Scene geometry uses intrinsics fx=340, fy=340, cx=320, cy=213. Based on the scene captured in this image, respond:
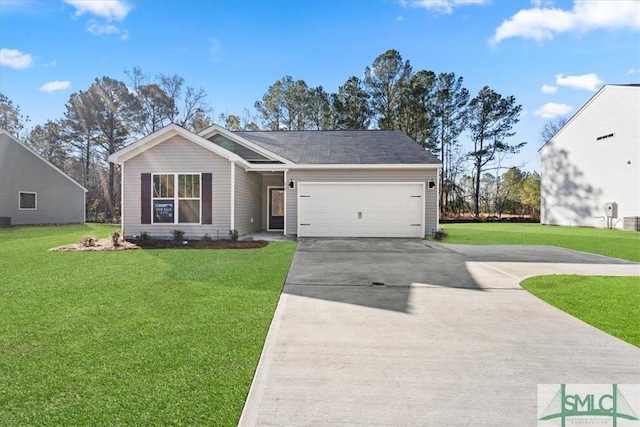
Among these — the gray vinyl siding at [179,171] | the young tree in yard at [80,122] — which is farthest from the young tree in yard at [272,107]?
the gray vinyl siding at [179,171]

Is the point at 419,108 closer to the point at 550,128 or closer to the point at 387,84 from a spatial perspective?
the point at 387,84

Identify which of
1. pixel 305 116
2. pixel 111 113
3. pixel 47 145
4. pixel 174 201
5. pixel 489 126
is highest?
pixel 305 116

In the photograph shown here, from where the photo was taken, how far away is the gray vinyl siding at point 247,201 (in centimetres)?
1198

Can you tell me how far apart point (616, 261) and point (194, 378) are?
964 centimetres

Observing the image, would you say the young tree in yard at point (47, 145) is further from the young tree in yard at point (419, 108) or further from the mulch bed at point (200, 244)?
the young tree in yard at point (419, 108)

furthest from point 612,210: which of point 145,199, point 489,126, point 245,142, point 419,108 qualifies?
point 145,199

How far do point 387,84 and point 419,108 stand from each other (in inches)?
145

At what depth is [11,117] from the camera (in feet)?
103

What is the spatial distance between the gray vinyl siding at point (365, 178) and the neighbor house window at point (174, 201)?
3431mm

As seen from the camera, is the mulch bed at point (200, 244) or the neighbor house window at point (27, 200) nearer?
the mulch bed at point (200, 244)

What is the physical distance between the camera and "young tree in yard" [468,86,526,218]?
30.8 meters

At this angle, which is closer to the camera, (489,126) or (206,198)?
(206,198)

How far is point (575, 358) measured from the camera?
3.04m

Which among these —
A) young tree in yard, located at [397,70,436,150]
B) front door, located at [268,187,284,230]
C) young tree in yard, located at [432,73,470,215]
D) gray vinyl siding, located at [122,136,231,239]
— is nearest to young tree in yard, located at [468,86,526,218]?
young tree in yard, located at [432,73,470,215]
